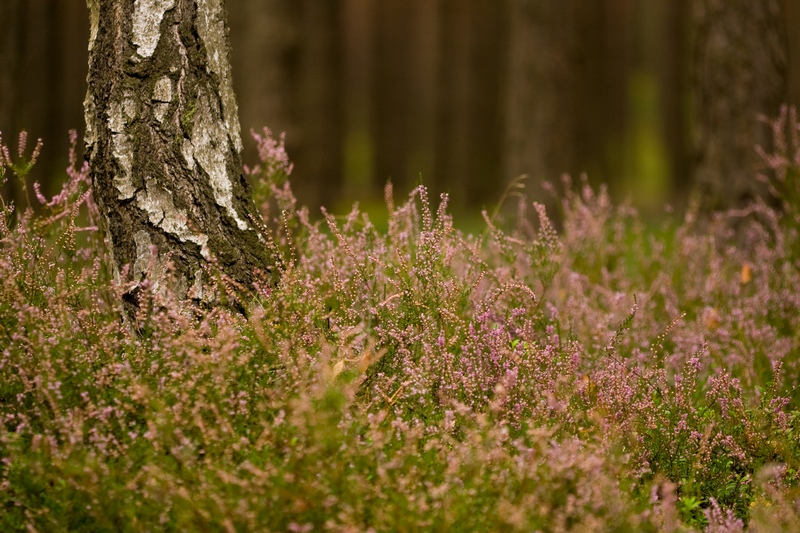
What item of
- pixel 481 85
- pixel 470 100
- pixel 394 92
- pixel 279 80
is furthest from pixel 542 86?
pixel 394 92

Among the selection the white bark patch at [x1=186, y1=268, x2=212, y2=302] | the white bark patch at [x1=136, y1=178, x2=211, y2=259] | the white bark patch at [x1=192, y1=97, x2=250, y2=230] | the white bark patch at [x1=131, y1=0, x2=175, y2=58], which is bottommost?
the white bark patch at [x1=186, y1=268, x2=212, y2=302]

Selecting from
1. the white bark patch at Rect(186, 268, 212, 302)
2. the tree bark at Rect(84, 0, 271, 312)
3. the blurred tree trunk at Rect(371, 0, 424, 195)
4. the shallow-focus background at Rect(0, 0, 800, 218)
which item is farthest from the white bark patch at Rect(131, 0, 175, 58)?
the blurred tree trunk at Rect(371, 0, 424, 195)

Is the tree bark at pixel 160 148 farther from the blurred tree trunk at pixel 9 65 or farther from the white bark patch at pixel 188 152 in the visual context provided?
the blurred tree trunk at pixel 9 65

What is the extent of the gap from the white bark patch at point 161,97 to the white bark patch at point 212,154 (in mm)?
129

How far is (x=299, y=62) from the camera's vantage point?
1038 centimetres

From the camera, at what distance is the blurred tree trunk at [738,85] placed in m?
6.79

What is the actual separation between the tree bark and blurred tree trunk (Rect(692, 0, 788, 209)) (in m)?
4.56

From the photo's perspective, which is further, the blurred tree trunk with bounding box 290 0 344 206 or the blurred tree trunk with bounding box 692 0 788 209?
the blurred tree trunk with bounding box 290 0 344 206

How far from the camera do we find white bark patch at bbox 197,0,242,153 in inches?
144

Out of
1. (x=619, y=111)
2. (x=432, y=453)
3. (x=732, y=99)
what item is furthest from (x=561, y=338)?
(x=619, y=111)

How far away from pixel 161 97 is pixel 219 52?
0.35 metres

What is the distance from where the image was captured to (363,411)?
2965mm

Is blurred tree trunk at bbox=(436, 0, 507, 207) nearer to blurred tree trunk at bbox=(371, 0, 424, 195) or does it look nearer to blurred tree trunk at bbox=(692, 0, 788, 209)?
blurred tree trunk at bbox=(371, 0, 424, 195)

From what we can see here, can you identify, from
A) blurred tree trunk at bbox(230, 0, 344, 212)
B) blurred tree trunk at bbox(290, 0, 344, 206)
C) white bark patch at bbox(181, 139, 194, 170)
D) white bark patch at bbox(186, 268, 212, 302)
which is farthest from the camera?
blurred tree trunk at bbox(290, 0, 344, 206)
